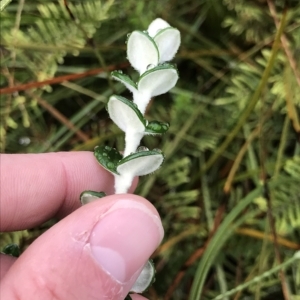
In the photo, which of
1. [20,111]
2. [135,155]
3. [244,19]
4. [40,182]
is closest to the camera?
[135,155]

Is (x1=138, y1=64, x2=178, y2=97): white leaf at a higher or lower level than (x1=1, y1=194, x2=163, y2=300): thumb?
higher

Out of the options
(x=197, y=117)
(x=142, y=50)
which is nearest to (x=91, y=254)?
(x=142, y=50)

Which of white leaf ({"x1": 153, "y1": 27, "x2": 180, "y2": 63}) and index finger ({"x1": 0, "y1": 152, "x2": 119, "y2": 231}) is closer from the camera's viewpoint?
white leaf ({"x1": 153, "y1": 27, "x2": 180, "y2": 63})

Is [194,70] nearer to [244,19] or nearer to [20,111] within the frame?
[244,19]

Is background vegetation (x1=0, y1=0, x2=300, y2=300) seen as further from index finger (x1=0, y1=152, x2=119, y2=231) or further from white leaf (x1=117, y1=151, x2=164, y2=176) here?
white leaf (x1=117, y1=151, x2=164, y2=176)

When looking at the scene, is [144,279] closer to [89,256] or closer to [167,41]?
[89,256]

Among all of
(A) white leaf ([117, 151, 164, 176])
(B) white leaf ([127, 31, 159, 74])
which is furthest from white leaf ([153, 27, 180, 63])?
(A) white leaf ([117, 151, 164, 176])

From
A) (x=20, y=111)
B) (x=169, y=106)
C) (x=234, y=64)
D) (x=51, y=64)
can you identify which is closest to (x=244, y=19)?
(x=234, y=64)

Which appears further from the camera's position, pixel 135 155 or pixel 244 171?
pixel 244 171
